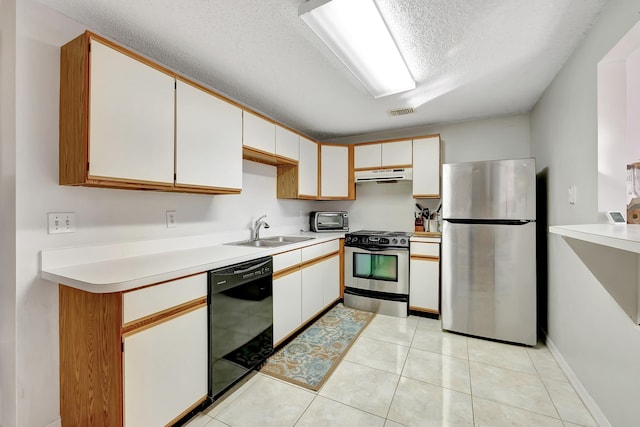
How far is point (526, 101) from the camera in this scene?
9.09 ft

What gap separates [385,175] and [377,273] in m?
1.23

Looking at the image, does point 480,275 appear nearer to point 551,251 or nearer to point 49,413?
point 551,251

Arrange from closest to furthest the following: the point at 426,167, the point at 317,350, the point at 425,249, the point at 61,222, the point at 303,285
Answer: the point at 61,222 → the point at 317,350 → the point at 303,285 → the point at 425,249 → the point at 426,167

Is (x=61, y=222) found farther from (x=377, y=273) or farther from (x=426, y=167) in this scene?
(x=426, y=167)

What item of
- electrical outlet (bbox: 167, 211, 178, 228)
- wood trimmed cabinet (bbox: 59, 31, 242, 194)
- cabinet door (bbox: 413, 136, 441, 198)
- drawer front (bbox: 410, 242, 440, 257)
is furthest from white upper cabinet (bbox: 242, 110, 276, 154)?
drawer front (bbox: 410, 242, 440, 257)

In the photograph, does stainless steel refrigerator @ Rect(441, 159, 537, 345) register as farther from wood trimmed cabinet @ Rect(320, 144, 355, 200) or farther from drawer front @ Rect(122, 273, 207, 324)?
drawer front @ Rect(122, 273, 207, 324)

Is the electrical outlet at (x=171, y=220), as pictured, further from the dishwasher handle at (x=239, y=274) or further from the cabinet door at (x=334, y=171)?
the cabinet door at (x=334, y=171)

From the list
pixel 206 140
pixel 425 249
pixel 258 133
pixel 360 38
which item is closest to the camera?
pixel 360 38

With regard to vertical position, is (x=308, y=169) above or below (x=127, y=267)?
above

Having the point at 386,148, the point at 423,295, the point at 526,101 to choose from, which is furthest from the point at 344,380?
the point at 526,101

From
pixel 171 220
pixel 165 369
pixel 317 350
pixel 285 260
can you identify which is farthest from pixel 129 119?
pixel 317 350

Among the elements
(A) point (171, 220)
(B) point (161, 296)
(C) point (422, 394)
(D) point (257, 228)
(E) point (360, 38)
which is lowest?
(C) point (422, 394)

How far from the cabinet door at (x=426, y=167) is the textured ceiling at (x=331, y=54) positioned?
0.55 m

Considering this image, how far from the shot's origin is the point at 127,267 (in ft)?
4.91
